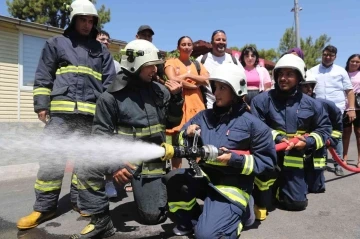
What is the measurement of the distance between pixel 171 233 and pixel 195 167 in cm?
81

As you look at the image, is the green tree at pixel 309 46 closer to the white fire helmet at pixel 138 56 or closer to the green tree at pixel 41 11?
the green tree at pixel 41 11

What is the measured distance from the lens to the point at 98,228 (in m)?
3.02

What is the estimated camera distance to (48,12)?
78.5 feet

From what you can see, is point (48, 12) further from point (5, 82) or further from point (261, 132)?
point (261, 132)

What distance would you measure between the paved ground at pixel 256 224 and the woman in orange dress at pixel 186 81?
1.12 m

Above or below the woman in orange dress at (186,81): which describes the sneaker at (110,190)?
below

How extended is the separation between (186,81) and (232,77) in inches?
53.9

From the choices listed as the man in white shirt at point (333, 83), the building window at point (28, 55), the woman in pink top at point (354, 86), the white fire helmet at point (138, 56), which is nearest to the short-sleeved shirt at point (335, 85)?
the man in white shirt at point (333, 83)

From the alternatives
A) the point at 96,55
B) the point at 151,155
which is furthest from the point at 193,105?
the point at 151,155

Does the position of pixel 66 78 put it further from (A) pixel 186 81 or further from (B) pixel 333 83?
(B) pixel 333 83

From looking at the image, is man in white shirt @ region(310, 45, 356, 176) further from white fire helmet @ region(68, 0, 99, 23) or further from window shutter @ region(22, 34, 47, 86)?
window shutter @ region(22, 34, 47, 86)

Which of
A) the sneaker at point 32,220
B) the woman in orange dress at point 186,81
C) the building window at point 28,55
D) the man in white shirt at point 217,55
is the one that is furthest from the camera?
the building window at point 28,55

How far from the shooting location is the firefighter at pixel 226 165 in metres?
3.03

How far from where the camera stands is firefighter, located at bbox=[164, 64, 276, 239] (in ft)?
9.94
